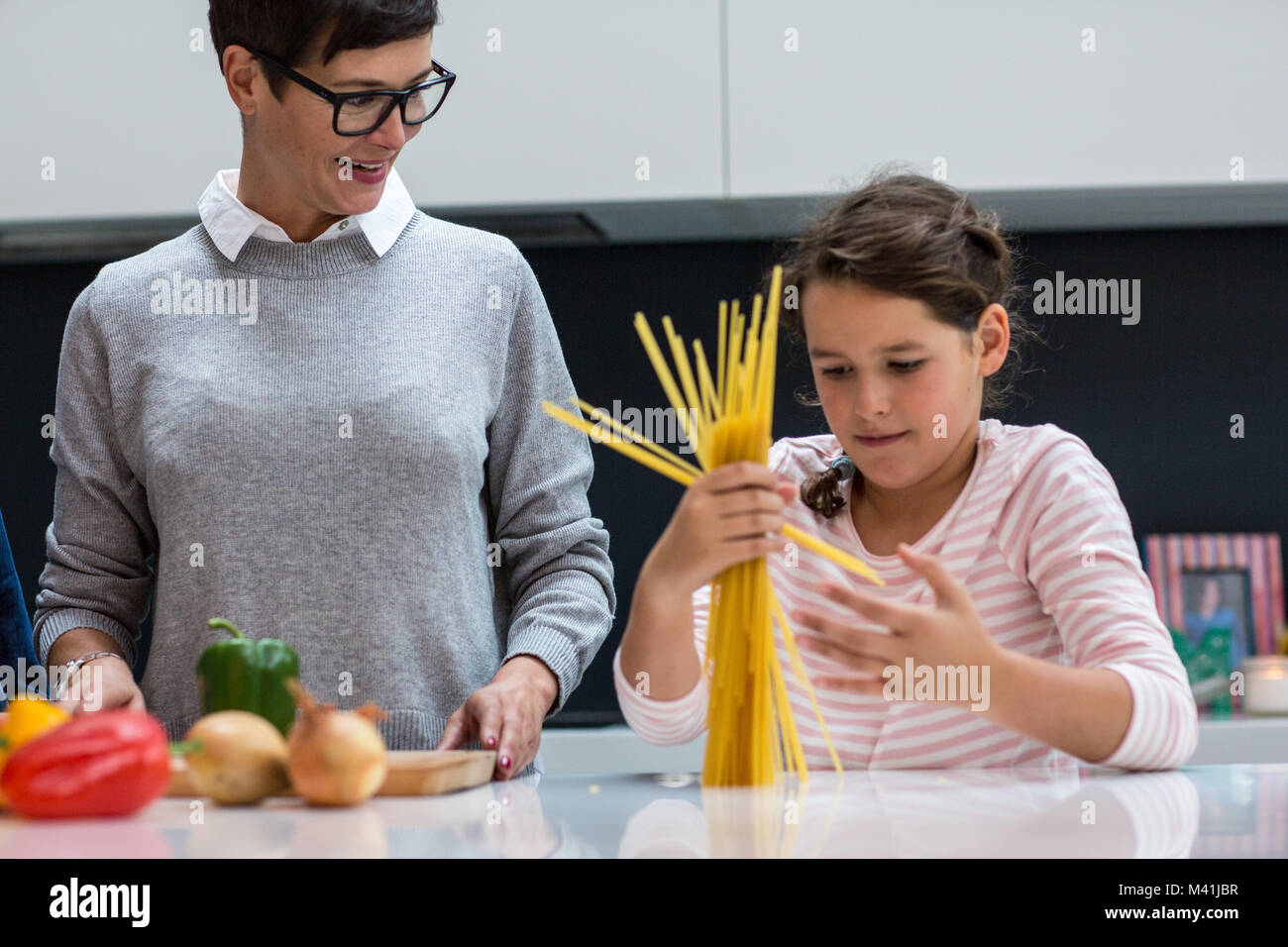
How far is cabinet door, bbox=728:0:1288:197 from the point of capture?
226cm

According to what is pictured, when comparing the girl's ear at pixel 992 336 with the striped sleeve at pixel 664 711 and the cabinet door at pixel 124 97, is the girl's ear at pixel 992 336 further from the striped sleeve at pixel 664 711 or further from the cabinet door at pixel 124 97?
the cabinet door at pixel 124 97

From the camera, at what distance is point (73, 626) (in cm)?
132

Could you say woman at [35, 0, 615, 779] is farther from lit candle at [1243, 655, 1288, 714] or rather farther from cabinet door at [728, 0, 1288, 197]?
lit candle at [1243, 655, 1288, 714]

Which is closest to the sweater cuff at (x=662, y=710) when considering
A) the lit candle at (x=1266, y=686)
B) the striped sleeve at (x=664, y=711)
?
the striped sleeve at (x=664, y=711)

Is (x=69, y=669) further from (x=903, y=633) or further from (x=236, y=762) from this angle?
(x=903, y=633)

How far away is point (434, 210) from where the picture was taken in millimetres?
2379

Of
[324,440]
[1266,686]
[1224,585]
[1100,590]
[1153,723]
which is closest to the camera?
[1153,723]

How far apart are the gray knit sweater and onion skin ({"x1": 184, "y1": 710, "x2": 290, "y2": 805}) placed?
0.42m

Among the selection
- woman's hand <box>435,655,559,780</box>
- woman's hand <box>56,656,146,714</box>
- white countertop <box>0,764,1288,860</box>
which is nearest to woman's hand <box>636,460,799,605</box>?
white countertop <box>0,764,1288,860</box>

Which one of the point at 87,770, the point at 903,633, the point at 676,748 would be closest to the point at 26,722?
the point at 87,770

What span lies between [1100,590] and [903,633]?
306 millimetres

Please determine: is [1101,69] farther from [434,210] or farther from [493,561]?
[493,561]
